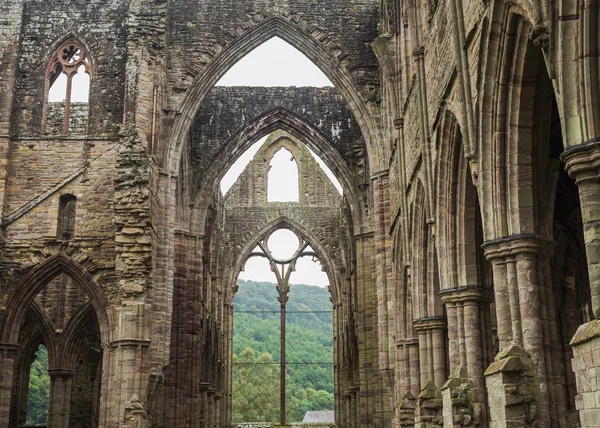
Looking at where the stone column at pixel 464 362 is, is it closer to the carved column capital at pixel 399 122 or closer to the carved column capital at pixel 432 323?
the carved column capital at pixel 432 323

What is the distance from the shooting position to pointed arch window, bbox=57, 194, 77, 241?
16000 mm

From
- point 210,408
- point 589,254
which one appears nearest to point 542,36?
point 589,254

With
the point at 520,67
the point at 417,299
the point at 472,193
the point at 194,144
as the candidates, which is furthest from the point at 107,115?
the point at 520,67

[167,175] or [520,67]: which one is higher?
[167,175]

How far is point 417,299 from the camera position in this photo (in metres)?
12.6

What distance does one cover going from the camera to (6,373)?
15516mm

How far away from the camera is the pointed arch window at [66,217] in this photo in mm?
16000

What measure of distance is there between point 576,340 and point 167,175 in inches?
526

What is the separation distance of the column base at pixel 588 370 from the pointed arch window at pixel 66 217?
39.8ft

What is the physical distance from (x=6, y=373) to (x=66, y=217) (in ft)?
10.5

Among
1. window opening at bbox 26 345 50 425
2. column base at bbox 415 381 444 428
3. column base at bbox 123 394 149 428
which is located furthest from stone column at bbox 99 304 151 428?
window opening at bbox 26 345 50 425

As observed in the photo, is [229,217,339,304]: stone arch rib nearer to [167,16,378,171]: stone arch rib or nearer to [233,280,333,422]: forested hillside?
[233,280,333,422]: forested hillside

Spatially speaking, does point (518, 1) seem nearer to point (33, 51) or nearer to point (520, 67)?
point (520, 67)

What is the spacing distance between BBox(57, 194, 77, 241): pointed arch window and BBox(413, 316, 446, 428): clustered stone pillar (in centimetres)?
732
